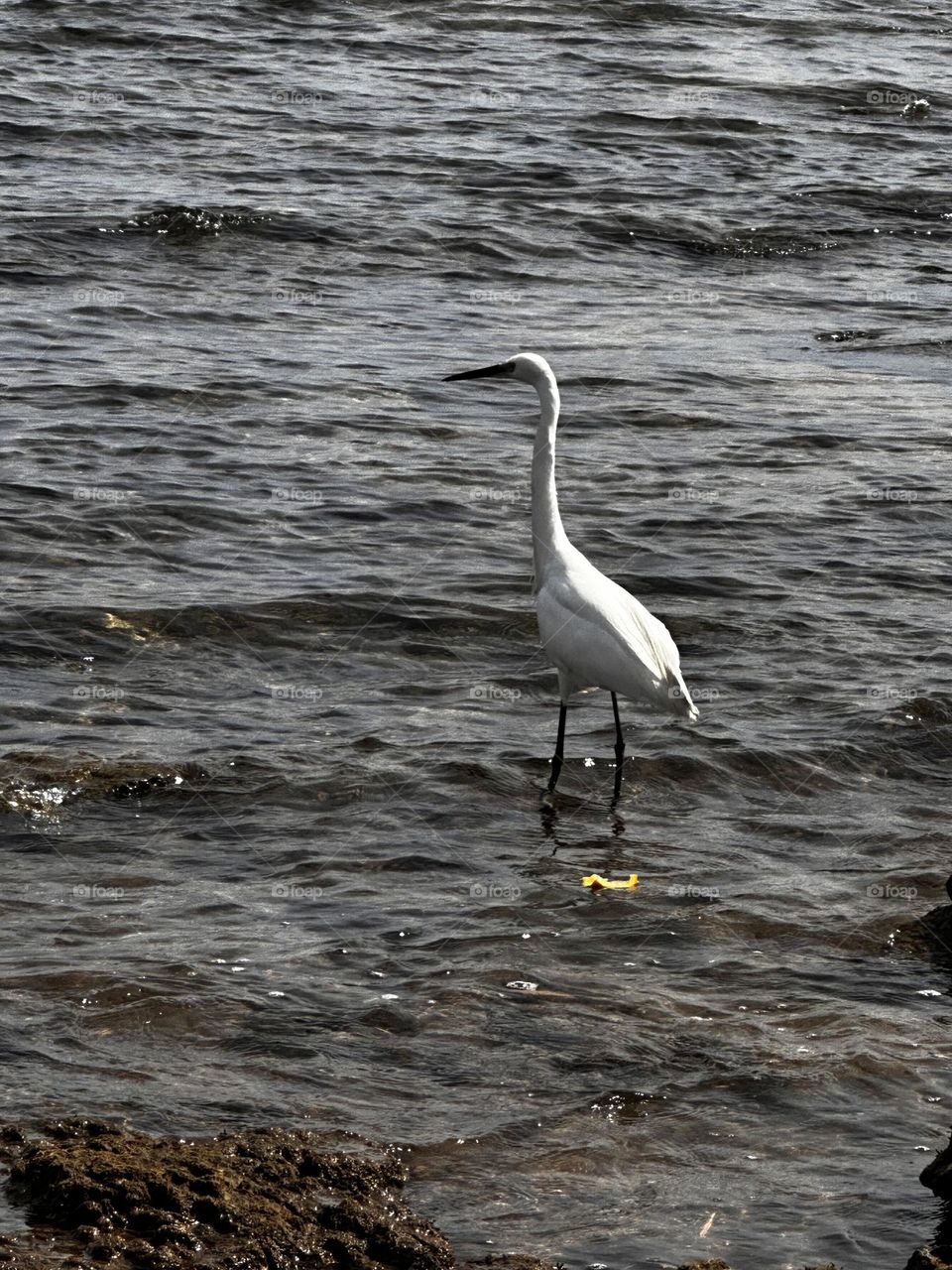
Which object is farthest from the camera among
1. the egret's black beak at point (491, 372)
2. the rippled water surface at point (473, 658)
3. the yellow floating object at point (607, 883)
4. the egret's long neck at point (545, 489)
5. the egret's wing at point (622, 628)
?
the egret's black beak at point (491, 372)

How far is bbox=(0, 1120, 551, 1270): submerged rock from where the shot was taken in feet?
16.0

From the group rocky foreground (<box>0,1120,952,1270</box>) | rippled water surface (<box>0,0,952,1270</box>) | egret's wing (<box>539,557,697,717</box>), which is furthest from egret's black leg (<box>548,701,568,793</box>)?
rocky foreground (<box>0,1120,952,1270</box>)

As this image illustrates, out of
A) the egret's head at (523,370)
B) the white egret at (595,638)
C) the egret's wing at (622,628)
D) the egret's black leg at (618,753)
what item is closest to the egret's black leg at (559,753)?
the white egret at (595,638)

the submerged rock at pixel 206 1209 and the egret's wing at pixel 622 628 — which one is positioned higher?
the egret's wing at pixel 622 628

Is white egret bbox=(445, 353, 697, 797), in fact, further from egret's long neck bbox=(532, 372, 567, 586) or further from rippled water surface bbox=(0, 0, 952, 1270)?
rippled water surface bbox=(0, 0, 952, 1270)

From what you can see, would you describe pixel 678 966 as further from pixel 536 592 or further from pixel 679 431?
pixel 679 431

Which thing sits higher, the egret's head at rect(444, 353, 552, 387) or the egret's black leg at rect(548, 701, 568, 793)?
the egret's head at rect(444, 353, 552, 387)

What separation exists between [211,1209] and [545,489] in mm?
5811

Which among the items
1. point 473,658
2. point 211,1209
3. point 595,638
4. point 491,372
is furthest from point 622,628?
point 211,1209

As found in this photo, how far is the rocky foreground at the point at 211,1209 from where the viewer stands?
4.88 m

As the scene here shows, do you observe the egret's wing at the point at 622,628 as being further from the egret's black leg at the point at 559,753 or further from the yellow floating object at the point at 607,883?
the yellow floating object at the point at 607,883

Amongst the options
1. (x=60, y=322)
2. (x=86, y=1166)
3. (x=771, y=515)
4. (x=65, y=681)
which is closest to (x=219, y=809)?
(x=65, y=681)

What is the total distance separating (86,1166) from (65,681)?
502cm

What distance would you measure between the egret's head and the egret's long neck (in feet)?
0.12
